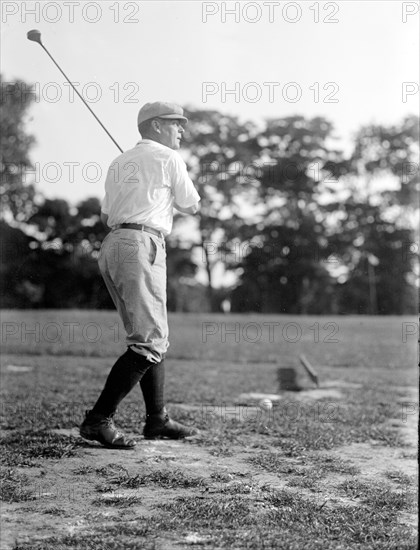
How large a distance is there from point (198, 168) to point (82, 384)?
6.80 metres

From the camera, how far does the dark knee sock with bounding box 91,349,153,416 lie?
3740 mm

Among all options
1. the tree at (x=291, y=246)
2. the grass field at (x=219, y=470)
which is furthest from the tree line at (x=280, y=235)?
the grass field at (x=219, y=470)

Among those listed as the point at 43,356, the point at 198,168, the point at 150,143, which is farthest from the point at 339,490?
the point at 198,168

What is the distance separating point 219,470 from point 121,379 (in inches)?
26.2

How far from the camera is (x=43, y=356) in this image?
10.4 meters

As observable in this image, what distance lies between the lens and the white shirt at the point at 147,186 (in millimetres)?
3832

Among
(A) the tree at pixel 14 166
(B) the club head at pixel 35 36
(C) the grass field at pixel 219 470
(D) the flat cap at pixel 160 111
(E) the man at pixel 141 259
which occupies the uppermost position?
(A) the tree at pixel 14 166

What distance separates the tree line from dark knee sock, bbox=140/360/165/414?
1644 cm

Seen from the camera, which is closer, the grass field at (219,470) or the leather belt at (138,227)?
the grass field at (219,470)

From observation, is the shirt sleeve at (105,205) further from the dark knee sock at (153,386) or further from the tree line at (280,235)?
the tree line at (280,235)

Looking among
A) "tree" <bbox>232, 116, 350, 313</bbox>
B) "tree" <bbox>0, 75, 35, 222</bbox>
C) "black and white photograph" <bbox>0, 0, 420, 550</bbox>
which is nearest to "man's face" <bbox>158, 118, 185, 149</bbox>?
"black and white photograph" <bbox>0, 0, 420, 550</bbox>

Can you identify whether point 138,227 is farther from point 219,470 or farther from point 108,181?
point 219,470

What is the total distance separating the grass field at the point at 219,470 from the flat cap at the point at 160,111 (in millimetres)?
1797

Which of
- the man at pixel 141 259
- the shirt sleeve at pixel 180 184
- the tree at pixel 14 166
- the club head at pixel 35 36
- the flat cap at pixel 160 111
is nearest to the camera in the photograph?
the man at pixel 141 259
